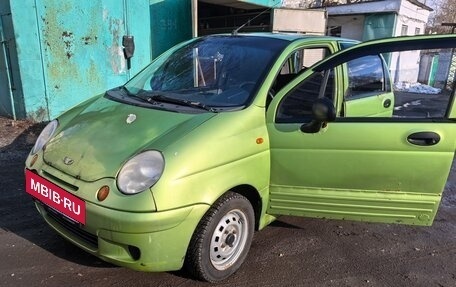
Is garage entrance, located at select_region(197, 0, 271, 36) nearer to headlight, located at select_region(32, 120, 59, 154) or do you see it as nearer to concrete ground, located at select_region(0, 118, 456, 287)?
concrete ground, located at select_region(0, 118, 456, 287)

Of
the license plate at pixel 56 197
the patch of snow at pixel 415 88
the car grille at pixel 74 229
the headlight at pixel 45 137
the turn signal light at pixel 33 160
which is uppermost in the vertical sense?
the patch of snow at pixel 415 88

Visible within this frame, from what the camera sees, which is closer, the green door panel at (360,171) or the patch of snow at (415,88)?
the green door panel at (360,171)

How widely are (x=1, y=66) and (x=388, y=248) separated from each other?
644 cm

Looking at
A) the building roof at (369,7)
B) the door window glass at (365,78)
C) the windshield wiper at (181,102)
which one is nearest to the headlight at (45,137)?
the windshield wiper at (181,102)

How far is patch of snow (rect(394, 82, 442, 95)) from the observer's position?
2889 mm

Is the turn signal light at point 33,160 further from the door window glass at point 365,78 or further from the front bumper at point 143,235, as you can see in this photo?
the door window glass at point 365,78

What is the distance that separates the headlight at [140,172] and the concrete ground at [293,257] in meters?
0.83

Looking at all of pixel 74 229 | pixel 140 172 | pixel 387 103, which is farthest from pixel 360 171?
pixel 74 229

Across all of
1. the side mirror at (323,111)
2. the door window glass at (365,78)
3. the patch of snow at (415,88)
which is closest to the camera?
the side mirror at (323,111)

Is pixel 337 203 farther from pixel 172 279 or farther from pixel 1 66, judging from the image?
pixel 1 66

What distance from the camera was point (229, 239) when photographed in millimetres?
2771

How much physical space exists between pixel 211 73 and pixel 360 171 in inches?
57.7

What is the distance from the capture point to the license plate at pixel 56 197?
2.41 metres

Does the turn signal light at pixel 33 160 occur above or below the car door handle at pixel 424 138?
below
